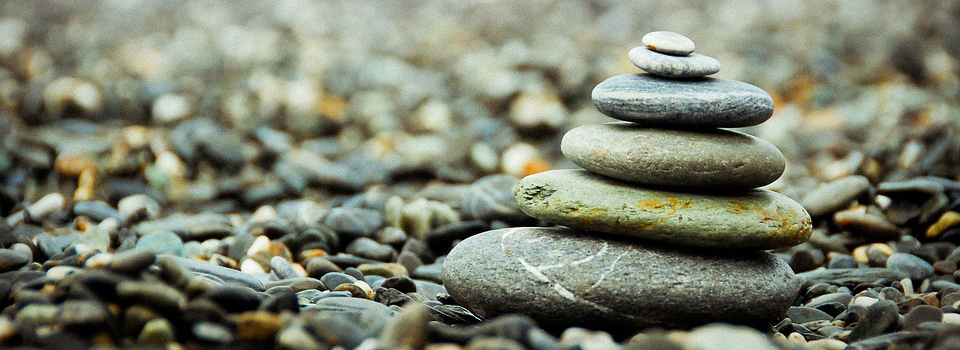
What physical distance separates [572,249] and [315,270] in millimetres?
1608

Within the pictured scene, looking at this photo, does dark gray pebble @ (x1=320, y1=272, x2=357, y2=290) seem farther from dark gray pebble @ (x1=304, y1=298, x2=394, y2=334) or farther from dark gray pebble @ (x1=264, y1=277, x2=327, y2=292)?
dark gray pebble @ (x1=304, y1=298, x2=394, y2=334)

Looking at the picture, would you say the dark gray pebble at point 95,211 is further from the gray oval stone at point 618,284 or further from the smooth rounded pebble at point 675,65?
the smooth rounded pebble at point 675,65

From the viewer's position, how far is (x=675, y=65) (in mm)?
3934

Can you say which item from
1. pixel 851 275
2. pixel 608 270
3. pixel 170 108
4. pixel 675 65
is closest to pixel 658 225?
pixel 608 270

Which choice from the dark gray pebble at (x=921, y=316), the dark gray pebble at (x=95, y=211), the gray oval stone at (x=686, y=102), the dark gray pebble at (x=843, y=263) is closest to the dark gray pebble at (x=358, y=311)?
the gray oval stone at (x=686, y=102)

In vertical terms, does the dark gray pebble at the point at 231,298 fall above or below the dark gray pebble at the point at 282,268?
above

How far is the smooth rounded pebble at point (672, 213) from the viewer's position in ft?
12.4

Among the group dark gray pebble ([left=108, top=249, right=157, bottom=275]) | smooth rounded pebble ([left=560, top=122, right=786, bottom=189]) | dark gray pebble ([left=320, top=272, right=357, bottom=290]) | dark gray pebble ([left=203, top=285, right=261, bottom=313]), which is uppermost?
smooth rounded pebble ([left=560, top=122, right=786, bottom=189])

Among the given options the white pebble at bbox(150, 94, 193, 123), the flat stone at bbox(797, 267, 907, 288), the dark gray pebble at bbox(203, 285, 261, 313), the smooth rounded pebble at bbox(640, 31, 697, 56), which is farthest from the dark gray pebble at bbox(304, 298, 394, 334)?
the white pebble at bbox(150, 94, 193, 123)

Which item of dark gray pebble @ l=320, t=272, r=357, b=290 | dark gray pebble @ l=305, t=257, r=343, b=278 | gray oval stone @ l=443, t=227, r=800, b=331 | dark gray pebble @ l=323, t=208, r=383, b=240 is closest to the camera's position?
gray oval stone @ l=443, t=227, r=800, b=331

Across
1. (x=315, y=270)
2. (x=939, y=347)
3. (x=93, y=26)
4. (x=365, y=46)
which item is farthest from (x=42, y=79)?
(x=939, y=347)

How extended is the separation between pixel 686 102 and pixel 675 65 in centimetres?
21

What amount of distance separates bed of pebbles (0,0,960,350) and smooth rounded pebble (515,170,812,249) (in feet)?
1.45

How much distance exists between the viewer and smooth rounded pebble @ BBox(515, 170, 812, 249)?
3.78 m
